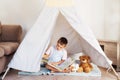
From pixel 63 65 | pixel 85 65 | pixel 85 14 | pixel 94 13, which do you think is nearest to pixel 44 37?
pixel 63 65

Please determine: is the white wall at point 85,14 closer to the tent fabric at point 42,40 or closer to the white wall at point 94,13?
the white wall at point 94,13

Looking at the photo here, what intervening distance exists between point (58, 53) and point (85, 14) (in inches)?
41.7

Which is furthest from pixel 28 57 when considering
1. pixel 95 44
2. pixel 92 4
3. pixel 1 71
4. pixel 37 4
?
pixel 92 4

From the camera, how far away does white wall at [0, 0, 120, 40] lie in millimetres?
4301

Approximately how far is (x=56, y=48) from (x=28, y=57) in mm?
558

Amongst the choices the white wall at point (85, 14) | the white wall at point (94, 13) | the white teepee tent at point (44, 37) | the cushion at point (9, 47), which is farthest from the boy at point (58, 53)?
the white wall at point (94, 13)

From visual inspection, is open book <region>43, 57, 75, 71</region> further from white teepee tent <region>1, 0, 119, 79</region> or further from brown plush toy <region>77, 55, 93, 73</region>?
white teepee tent <region>1, 0, 119, 79</region>

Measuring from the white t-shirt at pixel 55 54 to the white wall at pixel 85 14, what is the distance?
0.81m

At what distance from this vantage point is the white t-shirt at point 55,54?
3.72 metres

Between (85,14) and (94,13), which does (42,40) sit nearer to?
(85,14)

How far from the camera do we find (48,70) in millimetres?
3666

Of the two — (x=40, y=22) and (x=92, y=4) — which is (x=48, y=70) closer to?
(x=40, y=22)

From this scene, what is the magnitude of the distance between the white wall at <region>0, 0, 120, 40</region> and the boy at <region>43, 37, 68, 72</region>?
0.72 meters

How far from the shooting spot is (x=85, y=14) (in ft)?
14.3
